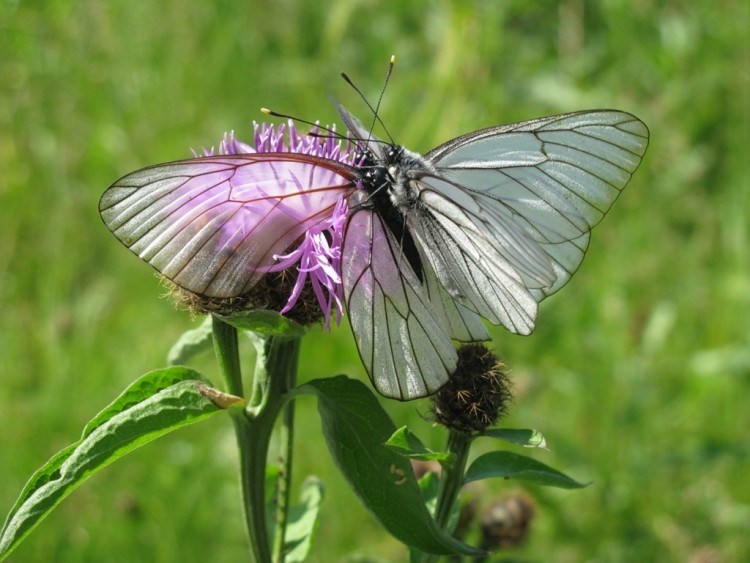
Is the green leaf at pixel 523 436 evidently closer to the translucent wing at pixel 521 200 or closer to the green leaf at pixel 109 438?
the translucent wing at pixel 521 200

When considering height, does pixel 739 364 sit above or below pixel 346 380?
above

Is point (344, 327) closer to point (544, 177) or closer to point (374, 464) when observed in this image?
point (544, 177)

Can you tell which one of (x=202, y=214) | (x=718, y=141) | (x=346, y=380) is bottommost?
(x=346, y=380)

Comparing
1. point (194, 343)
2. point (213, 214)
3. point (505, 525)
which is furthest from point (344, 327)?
point (213, 214)

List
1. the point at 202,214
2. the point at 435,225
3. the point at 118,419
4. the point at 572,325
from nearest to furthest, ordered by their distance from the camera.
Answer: the point at 118,419, the point at 202,214, the point at 435,225, the point at 572,325

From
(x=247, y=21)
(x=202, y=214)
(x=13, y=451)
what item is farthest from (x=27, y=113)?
(x=202, y=214)

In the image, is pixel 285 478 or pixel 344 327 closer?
pixel 285 478

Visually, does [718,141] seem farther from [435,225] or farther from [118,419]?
[118,419]
